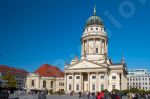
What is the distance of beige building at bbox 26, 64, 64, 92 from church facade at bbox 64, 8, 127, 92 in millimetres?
11903

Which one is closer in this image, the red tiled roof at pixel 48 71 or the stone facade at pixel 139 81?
the red tiled roof at pixel 48 71

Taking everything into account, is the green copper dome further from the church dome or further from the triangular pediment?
the triangular pediment

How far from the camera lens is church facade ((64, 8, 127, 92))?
296ft

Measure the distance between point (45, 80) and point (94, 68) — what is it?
23.1 metres

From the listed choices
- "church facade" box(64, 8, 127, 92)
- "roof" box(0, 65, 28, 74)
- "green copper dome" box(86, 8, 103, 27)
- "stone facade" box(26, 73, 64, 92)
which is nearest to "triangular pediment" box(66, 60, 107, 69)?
"church facade" box(64, 8, 127, 92)

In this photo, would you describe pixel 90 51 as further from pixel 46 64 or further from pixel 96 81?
pixel 46 64

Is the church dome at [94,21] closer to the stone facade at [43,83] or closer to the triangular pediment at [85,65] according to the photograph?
the triangular pediment at [85,65]

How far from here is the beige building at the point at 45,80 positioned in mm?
102625

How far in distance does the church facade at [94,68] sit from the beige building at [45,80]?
39.1 feet

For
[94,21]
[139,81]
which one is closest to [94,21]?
[94,21]

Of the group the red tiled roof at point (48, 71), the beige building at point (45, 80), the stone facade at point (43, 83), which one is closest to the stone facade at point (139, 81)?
the red tiled roof at point (48, 71)

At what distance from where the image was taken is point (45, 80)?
105438 millimetres

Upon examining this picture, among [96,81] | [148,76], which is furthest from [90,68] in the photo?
[148,76]

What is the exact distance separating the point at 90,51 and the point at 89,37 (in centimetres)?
500
